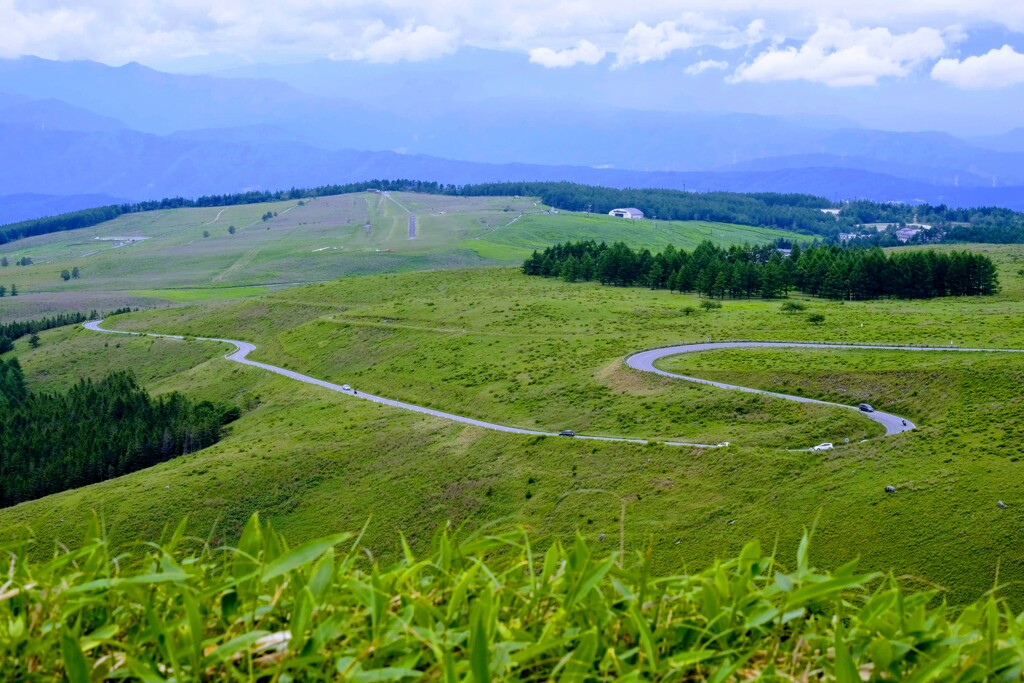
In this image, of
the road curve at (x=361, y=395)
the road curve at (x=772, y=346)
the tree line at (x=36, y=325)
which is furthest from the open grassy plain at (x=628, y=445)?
the tree line at (x=36, y=325)

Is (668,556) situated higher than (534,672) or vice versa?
(534,672)

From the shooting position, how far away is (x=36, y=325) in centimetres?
16612

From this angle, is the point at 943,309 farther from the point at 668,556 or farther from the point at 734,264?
the point at 668,556

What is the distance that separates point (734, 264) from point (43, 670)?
131 metres

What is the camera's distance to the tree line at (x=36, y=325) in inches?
6220

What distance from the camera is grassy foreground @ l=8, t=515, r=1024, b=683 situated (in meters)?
3.37

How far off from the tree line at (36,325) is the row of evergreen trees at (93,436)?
199ft

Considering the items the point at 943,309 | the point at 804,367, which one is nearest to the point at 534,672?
the point at 804,367

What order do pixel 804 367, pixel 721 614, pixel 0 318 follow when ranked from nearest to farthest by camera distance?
pixel 721 614 < pixel 804 367 < pixel 0 318

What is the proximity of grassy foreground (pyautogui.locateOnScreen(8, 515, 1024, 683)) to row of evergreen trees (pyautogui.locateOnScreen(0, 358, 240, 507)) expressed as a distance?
A: 8559cm

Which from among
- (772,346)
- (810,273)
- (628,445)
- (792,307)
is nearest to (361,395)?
(628,445)

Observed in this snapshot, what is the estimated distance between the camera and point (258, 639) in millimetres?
3416

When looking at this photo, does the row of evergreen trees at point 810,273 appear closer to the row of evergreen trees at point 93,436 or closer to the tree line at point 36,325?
the row of evergreen trees at point 93,436

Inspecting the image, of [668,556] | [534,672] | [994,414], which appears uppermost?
[534,672]
